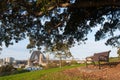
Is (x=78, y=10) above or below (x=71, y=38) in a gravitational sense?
above

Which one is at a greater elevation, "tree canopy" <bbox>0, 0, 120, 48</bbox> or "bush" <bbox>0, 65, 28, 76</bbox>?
"tree canopy" <bbox>0, 0, 120, 48</bbox>

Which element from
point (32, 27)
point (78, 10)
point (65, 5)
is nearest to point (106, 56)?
point (78, 10)

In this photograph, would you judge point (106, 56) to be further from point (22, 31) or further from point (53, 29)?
point (22, 31)

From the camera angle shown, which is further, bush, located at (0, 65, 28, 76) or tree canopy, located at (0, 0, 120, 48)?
bush, located at (0, 65, 28, 76)

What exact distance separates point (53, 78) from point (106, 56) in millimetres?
4230

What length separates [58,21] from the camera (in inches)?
746

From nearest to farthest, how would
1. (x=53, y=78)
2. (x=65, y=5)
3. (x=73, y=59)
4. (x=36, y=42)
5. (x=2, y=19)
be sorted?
(x=65, y=5), (x=2, y=19), (x=53, y=78), (x=36, y=42), (x=73, y=59)

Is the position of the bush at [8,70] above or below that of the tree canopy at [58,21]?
below

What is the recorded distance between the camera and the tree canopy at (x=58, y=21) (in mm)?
15727

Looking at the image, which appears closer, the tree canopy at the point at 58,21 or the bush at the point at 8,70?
the tree canopy at the point at 58,21

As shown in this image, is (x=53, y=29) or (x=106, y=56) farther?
(x=106, y=56)

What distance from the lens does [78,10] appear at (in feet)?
63.3

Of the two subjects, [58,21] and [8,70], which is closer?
[58,21]

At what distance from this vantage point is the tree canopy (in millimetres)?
15727
